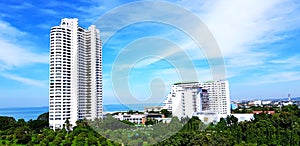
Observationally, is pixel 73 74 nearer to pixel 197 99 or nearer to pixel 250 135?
pixel 197 99

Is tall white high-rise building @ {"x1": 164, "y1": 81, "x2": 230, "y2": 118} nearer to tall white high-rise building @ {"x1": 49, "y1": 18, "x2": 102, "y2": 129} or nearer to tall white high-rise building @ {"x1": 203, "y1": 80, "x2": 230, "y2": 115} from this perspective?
tall white high-rise building @ {"x1": 203, "y1": 80, "x2": 230, "y2": 115}

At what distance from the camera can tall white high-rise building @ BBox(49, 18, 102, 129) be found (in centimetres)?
1022

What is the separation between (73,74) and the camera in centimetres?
1059

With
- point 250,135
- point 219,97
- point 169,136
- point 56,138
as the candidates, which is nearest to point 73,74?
point 56,138

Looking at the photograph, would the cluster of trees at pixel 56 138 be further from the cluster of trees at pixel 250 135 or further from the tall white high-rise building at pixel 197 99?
the tall white high-rise building at pixel 197 99

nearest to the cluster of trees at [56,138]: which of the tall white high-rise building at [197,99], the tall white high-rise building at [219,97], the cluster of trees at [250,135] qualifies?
the cluster of trees at [250,135]

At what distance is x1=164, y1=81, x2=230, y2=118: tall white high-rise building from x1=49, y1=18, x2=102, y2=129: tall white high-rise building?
3.74 metres

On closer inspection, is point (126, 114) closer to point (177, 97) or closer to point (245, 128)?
point (177, 97)

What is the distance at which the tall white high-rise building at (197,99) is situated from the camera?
13.5 metres

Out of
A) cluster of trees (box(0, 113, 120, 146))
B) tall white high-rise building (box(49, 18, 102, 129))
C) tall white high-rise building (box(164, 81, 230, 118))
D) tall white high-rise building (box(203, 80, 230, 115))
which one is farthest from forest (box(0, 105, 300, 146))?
tall white high-rise building (box(203, 80, 230, 115))

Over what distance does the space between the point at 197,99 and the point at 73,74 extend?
254 inches

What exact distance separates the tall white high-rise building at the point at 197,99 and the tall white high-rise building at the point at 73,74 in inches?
147

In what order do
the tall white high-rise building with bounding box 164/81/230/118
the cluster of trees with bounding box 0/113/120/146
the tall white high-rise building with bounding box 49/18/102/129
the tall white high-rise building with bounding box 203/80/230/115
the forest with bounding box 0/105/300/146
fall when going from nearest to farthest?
the forest with bounding box 0/105/300/146
the cluster of trees with bounding box 0/113/120/146
the tall white high-rise building with bounding box 49/18/102/129
the tall white high-rise building with bounding box 164/81/230/118
the tall white high-rise building with bounding box 203/80/230/115

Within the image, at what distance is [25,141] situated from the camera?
23.3ft
